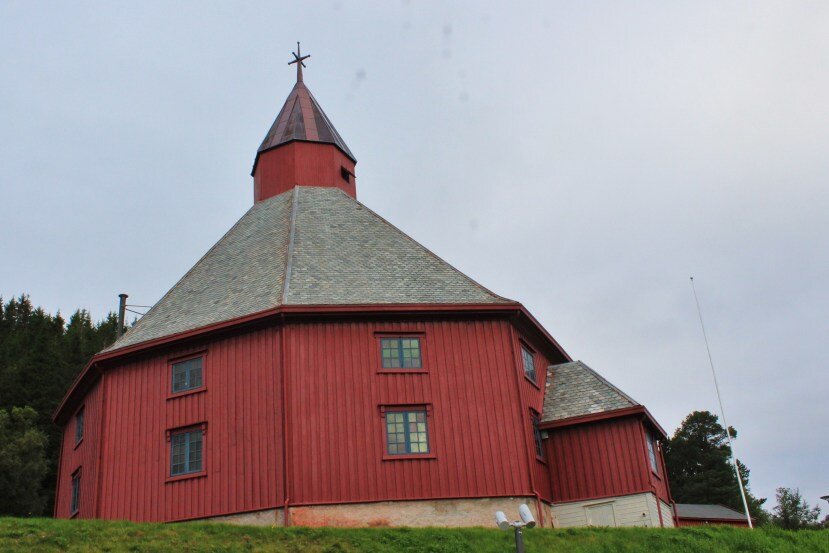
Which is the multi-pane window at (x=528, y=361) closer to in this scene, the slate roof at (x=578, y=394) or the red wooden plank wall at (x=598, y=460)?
the slate roof at (x=578, y=394)

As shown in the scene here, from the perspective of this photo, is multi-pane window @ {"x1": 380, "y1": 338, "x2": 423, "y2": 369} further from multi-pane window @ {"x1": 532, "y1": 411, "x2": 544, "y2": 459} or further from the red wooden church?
multi-pane window @ {"x1": 532, "y1": 411, "x2": 544, "y2": 459}

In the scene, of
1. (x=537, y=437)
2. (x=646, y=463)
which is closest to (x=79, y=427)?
(x=537, y=437)

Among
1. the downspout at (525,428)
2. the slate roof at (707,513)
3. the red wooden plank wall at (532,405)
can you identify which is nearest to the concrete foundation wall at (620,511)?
the red wooden plank wall at (532,405)

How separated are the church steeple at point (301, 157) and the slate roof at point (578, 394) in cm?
1007

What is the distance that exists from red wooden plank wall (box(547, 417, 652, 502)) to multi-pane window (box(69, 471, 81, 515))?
13208 mm

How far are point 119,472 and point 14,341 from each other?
99.8ft

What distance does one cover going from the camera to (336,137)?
3303 centimetres

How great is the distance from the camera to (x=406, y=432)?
74.6ft

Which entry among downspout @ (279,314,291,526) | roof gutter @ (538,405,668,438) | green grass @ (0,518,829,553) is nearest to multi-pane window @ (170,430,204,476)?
downspout @ (279,314,291,526)

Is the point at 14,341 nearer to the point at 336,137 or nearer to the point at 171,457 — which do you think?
Answer: the point at 336,137

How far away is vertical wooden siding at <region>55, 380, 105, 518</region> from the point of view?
24234mm

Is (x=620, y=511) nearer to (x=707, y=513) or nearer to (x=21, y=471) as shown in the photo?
(x=707, y=513)

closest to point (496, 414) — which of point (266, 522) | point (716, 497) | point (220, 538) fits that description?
point (266, 522)

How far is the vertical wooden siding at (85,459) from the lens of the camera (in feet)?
79.5
